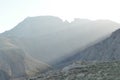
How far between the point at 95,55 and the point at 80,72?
171 meters

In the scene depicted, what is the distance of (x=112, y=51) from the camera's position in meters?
171

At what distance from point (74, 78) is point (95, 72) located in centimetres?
181

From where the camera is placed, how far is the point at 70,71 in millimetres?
28812

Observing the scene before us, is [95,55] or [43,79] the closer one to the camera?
[43,79]

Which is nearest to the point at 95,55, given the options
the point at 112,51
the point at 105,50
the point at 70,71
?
the point at 105,50

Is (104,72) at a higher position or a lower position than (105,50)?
lower

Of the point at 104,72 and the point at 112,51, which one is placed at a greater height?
the point at 112,51

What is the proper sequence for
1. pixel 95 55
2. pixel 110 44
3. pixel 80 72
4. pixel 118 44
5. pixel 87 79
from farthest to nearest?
pixel 95 55 < pixel 110 44 < pixel 118 44 < pixel 80 72 < pixel 87 79

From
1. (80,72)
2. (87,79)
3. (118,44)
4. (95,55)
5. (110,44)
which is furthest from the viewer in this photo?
(95,55)

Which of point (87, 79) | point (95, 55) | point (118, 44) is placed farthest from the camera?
point (95, 55)

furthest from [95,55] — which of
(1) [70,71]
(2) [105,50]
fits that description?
(1) [70,71]

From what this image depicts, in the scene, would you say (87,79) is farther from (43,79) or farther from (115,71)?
(43,79)

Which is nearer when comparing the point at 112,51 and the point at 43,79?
the point at 43,79

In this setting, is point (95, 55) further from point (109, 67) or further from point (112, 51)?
point (109, 67)
